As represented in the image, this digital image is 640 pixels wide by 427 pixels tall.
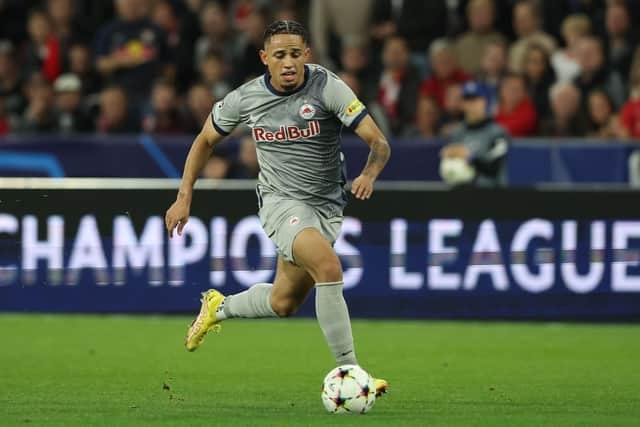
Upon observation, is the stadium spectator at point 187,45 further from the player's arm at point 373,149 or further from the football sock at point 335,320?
the football sock at point 335,320

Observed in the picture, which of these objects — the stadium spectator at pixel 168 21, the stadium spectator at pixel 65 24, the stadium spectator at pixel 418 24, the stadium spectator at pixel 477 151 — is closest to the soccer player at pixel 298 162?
the stadium spectator at pixel 477 151

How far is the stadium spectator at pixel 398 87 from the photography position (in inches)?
639

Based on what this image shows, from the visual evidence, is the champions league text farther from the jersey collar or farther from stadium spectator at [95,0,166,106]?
the jersey collar

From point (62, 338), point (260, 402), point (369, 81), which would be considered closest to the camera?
point (260, 402)

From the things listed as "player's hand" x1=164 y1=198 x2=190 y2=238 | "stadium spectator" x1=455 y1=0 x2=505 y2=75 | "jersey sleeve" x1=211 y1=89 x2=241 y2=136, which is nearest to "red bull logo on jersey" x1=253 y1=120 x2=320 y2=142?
"jersey sleeve" x1=211 y1=89 x2=241 y2=136

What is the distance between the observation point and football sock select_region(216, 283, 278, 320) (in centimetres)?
859

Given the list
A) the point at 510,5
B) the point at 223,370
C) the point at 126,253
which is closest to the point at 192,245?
the point at 126,253

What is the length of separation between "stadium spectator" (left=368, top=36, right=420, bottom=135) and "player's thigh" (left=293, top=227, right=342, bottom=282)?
328 inches

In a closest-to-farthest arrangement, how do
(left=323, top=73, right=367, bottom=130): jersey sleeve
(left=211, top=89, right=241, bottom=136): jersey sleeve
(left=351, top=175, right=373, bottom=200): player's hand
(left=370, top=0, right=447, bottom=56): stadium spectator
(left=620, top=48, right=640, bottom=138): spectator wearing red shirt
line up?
(left=351, top=175, right=373, bottom=200): player's hand → (left=323, top=73, right=367, bottom=130): jersey sleeve → (left=211, top=89, right=241, bottom=136): jersey sleeve → (left=620, top=48, right=640, bottom=138): spectator wearing red shirt → (left=370, top=0, right=447, bottom=56): stadium spectator

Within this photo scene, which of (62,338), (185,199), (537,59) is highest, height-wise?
(537,59)

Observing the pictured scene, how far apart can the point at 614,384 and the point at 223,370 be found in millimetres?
2608

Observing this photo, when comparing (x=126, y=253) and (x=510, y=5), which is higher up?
(x=510, y=5)

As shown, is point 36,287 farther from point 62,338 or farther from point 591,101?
point 591,101

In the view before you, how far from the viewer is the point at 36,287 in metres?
13.1
